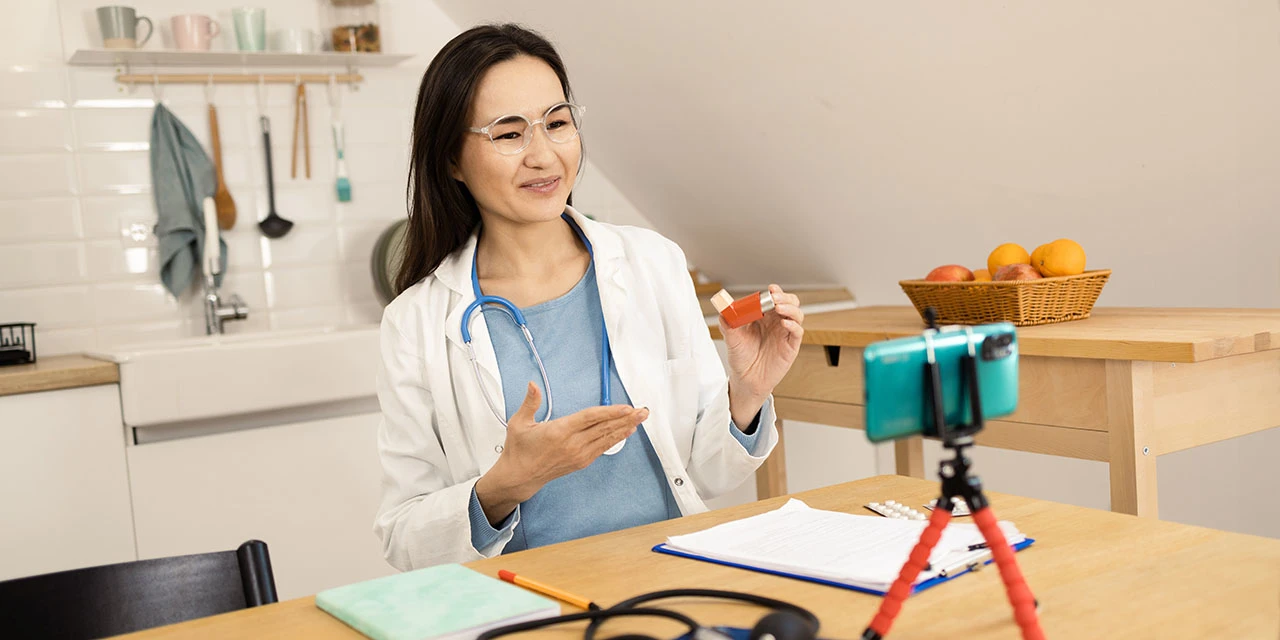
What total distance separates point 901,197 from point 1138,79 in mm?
797

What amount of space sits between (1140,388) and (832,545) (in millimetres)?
969

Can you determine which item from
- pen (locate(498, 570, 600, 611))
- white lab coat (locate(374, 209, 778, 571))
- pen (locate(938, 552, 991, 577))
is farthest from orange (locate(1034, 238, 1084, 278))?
pen (locate(498, 570, 600, 611))

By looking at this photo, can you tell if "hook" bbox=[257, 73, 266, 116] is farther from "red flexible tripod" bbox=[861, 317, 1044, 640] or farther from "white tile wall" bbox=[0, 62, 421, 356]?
"red flexible tripod" bbox=[861, 317, 1044, 640]

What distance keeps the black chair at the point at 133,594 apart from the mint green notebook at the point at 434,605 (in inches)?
9.0

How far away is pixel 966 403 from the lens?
0.70 metres

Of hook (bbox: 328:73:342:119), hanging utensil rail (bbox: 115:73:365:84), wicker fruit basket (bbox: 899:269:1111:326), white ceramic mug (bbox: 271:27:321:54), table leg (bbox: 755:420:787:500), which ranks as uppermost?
white ceramic mug (bbox: 271:27:321:54)

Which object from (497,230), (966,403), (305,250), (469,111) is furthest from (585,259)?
(305,250)

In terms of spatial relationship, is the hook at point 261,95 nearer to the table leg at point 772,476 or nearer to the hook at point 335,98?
the hook at point 335,98

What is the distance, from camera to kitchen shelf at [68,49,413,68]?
118 inches

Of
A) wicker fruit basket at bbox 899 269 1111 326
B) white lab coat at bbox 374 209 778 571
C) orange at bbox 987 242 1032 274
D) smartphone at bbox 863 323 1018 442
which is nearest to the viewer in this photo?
smartphone at bbox 863 323 1018 442

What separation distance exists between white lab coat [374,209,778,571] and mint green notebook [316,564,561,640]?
0.41m

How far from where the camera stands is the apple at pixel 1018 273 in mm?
2070

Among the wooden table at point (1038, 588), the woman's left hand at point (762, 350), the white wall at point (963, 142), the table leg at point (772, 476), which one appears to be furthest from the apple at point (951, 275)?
the wooden table at point (1038, 588)

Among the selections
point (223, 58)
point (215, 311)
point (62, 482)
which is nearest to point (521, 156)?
point (62, 482)
